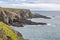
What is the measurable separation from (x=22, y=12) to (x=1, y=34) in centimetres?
12336

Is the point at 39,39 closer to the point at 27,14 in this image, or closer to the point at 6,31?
the point at 6,31

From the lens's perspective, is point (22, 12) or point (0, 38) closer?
point (0, 38)

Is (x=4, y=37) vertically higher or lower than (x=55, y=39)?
higher

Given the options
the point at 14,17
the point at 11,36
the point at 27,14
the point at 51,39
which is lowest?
the point at 27,14

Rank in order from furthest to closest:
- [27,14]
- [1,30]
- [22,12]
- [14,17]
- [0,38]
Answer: [27,14], [22,12], [14,17], [1,30], [0,38]

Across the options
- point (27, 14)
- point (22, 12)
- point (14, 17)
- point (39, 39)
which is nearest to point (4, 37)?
point (39, 39)

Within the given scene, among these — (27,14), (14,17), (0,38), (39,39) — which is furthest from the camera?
(27,14)

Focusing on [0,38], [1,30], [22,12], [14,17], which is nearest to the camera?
[0,38]

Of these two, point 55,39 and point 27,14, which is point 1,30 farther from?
point 27,14

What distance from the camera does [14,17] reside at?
100 m

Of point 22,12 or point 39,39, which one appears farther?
point 22,12

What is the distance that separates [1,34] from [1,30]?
26.0 inches

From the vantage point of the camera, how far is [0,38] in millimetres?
20531

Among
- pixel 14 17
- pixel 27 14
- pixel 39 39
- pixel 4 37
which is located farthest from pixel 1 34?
pixel 27 14
